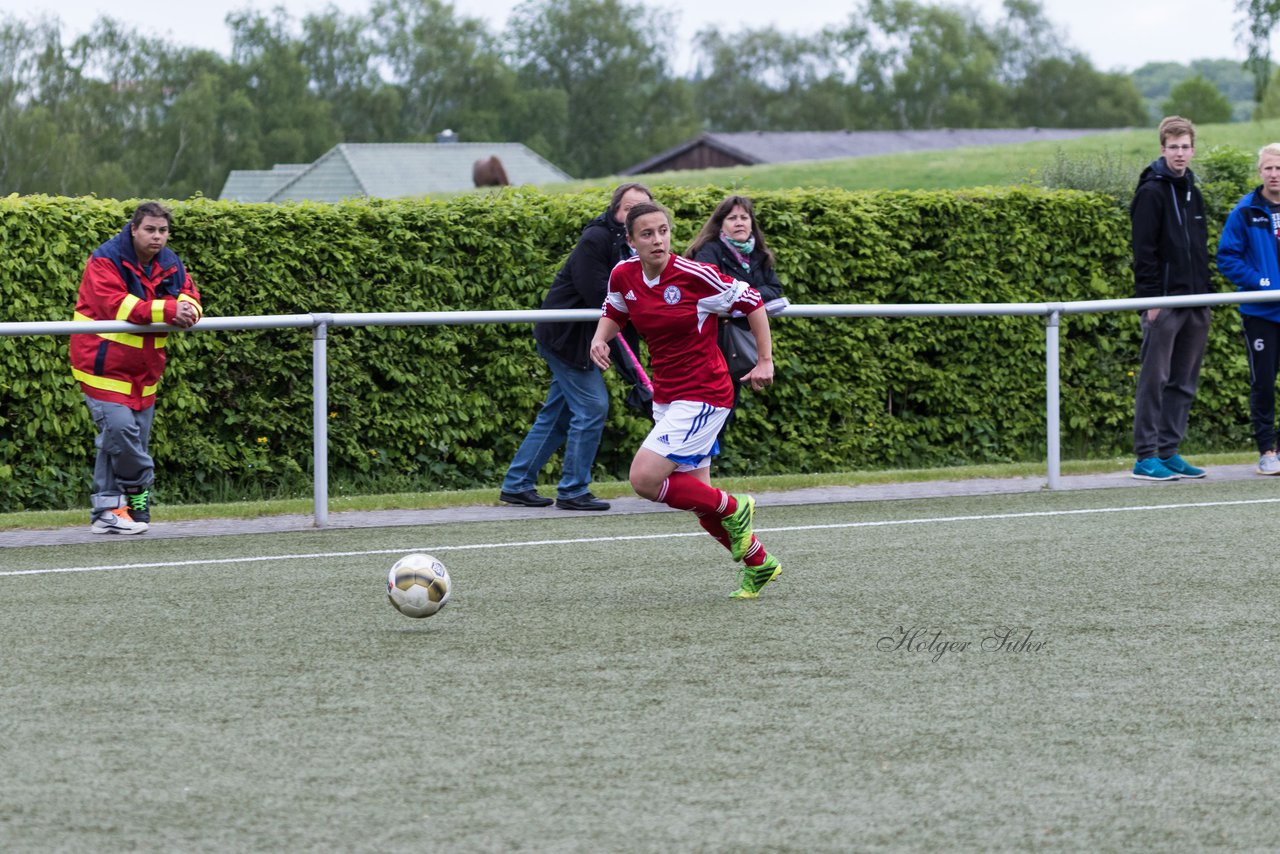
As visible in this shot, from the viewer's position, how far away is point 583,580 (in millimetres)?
7320

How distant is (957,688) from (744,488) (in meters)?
5.68

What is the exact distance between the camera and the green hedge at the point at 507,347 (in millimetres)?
10453

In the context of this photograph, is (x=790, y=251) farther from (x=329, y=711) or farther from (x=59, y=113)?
(x=59, y=113)

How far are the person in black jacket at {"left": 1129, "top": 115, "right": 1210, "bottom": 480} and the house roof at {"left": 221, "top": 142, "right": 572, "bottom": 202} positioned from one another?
53374 mm

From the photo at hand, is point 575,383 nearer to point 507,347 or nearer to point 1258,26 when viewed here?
point 507,347

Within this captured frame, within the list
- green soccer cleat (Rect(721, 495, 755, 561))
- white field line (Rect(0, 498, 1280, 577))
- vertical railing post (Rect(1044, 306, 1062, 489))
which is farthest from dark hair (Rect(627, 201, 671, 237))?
vertical railing post (Rect(1044, 306, 1062, 489))

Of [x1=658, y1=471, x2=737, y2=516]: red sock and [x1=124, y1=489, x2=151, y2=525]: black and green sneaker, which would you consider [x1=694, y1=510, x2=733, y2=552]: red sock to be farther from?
[x1=124, y1=489, x2=151, y2=525]: black and green sneaker

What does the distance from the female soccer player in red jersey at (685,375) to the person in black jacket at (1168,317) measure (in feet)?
15.5

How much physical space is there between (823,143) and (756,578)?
72427mm

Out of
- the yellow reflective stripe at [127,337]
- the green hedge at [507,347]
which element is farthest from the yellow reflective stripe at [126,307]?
the green hedge at [507,347]

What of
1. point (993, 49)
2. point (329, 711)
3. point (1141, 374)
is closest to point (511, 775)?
point (329, 711)

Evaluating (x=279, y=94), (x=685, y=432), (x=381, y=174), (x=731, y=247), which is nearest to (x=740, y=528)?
(x=685, y=432)

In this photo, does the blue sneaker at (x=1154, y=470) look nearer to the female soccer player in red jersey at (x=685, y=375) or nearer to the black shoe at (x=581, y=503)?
the black shoe at (x=581, y=503)

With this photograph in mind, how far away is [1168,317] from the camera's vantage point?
1097cm
